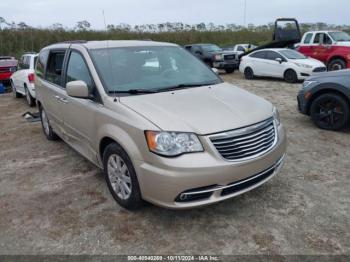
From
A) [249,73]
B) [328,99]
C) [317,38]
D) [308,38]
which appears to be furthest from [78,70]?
[308,38]

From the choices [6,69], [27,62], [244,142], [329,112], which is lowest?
[329,112]

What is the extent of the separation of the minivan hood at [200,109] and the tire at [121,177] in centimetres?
49

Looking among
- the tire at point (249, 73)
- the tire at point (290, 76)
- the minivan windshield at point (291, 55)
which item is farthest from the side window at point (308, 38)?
the tire at point (290, 76)

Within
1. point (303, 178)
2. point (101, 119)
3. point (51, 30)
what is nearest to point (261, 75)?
point (303, 178)

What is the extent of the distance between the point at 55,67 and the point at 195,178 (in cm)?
319

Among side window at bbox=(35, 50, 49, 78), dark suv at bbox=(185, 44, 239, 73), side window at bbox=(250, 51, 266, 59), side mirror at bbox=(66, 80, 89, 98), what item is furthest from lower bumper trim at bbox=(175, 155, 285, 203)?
dark suv at bbox=(185, 44, 239, 73)

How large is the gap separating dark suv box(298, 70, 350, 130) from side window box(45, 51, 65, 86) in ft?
14.4

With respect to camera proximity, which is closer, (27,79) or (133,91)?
(133,91)

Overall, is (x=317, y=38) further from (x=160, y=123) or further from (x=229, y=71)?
(x=160, y=123)

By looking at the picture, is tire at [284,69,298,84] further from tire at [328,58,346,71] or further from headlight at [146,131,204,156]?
headlight at [146,131,204,156]

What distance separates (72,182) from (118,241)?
153 cm

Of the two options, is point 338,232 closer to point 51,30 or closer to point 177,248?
point 177,248

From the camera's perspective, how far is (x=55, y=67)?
4934 mm

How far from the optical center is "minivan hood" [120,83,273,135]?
9.67 feet
